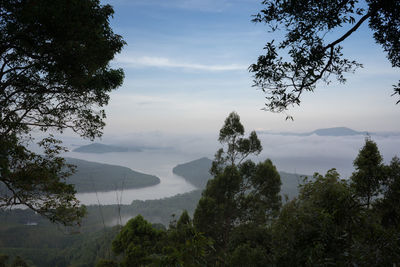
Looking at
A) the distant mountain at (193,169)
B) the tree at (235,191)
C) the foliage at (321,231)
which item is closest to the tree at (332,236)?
the foliage at (321,231)

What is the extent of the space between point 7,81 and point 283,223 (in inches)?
260

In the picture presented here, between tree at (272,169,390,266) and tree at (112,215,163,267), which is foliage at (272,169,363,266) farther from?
tree at (112,215,163,267)

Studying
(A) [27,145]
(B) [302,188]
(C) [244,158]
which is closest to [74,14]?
(A) [27,145]

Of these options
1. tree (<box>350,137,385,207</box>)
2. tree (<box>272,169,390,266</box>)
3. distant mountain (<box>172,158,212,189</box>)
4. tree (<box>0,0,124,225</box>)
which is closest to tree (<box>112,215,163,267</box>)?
tree (<box>0,0,124,225</box>)

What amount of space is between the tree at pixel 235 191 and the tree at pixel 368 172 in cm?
383

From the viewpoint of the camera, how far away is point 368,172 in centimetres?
785

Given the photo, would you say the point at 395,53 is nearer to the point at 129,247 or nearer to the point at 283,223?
the point at 283,223

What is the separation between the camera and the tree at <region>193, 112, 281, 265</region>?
418 inches

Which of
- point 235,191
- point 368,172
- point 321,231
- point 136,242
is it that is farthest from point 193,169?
point 321,231

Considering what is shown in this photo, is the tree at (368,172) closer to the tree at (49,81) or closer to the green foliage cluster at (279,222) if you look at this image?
the green foliage cluster at (279,222)

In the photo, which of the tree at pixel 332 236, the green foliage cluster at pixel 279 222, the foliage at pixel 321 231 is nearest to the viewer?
the tree at pixel 332 236

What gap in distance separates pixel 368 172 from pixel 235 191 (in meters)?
5.75

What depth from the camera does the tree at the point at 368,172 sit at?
24.4 feet

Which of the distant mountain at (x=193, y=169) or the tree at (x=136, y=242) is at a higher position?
the tree at (x=136, y=242)
